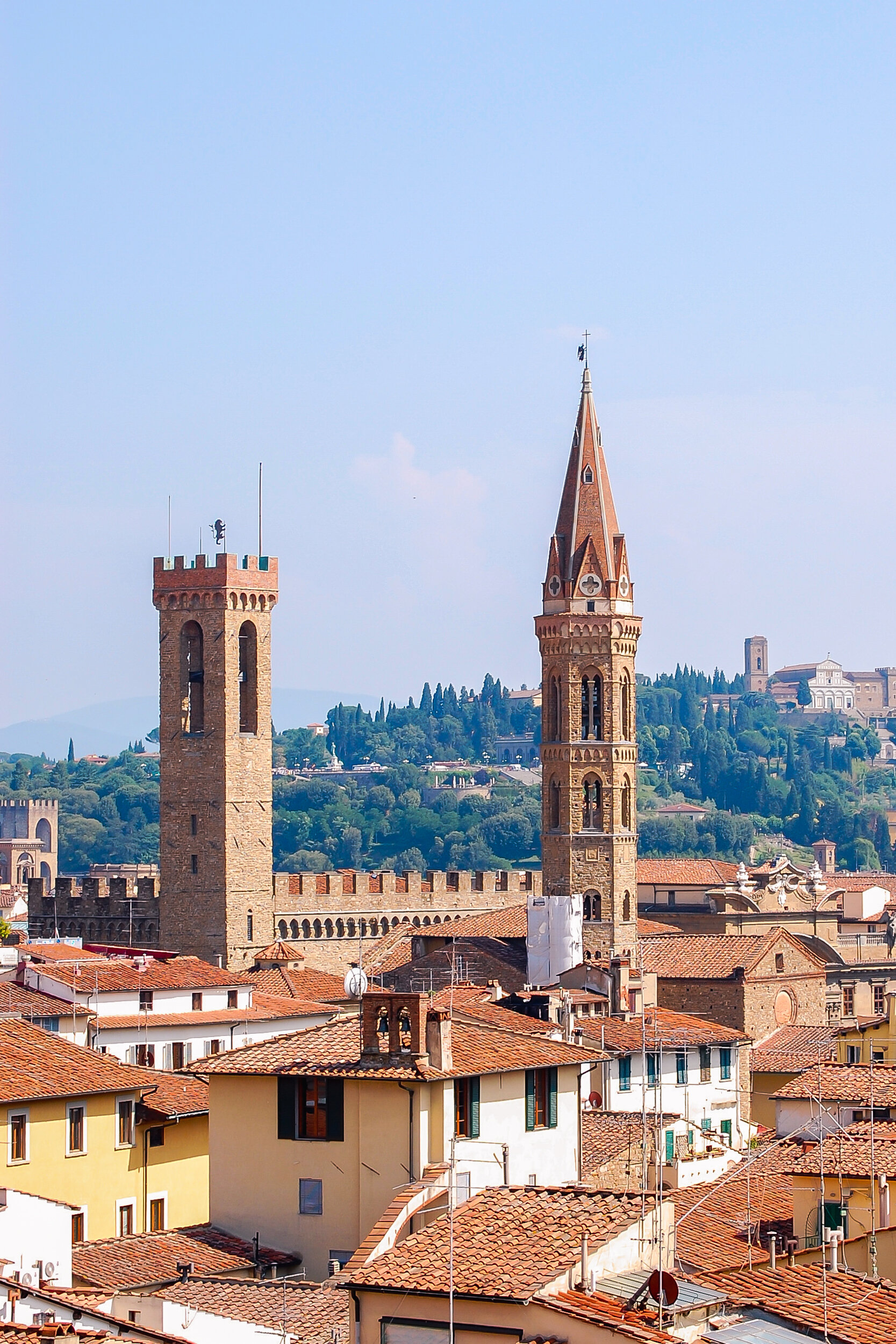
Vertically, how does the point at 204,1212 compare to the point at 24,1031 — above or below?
below

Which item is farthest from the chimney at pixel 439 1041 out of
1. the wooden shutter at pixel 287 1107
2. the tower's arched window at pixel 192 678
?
the tower's arched window at pixel 192 678

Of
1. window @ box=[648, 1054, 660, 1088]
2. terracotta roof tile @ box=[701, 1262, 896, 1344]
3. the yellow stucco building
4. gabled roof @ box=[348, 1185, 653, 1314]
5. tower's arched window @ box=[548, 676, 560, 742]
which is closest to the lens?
gabled roof @ box=[348, 1185, 653, 1314]

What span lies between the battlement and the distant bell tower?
0.03m

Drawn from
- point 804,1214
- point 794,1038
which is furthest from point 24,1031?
point 794,1038

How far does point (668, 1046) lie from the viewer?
33.7 m

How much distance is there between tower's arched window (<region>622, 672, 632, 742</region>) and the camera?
58.3m

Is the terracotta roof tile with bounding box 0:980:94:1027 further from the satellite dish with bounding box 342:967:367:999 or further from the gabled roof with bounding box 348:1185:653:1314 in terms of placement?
the gabled roof with bounding box 348:1185:653:1314

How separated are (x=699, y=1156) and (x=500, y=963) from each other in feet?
79.7

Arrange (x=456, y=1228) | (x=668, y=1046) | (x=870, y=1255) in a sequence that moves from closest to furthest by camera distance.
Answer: (x=456, y=1228), (x=870, y=1255), (x=668, y=1046)

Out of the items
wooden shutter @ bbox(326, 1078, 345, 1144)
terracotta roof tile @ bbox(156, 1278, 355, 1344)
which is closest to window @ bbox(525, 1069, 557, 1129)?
wooden shutter @ bbox(326, 1078, 345, 1144)

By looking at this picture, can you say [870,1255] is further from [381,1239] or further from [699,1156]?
[699,1156]

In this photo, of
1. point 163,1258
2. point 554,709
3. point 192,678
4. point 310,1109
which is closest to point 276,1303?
point 310,1109

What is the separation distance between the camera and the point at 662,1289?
45.2 feet

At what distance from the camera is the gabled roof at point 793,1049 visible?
36.2m
